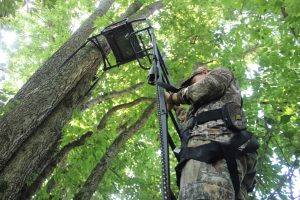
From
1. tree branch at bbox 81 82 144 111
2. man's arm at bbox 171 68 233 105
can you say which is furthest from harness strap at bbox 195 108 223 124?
tree branch at bbox 81 82 144 111

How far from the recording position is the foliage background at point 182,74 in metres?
5.75

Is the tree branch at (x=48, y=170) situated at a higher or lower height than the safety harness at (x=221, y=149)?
lower

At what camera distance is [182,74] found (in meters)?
8.32

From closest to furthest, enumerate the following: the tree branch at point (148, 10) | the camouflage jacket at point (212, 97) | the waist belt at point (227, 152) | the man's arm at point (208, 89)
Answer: the waist belt at point (227, 152), the camouflage jacket at point (212, 97), the man's arm at point (208, 89), the tree branch at point (148, 10)

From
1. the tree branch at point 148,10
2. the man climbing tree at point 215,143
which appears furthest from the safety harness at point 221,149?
the tree branch at point 148,10

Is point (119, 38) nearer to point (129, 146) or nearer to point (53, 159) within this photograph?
point (53, 159)

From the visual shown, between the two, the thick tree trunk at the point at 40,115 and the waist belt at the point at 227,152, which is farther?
the thick tree trunk at the point at 40,115

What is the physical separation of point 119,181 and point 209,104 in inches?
234

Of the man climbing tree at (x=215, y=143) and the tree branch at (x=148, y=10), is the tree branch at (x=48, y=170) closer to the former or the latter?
the man climbing tree at (x=215, y=143)

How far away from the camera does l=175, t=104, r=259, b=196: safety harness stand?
8.36 feet

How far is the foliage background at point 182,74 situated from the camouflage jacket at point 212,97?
0.93 meters

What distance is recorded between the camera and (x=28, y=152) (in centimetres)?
506

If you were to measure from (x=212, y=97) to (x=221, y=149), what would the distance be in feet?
2.05

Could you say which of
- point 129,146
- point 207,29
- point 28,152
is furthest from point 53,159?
point 207,29
